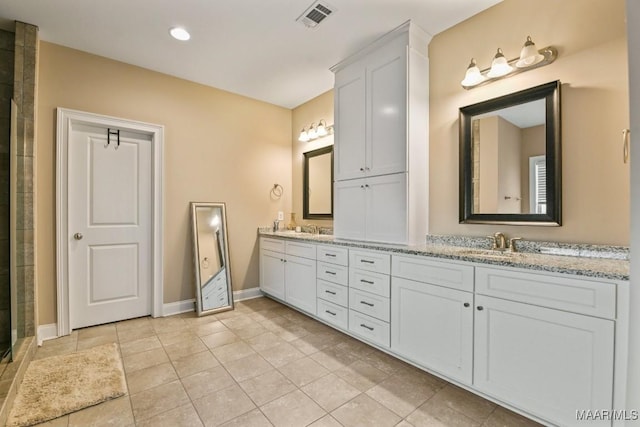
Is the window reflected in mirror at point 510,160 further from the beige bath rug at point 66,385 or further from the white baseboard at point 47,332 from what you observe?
the white baseboard at point 47,332

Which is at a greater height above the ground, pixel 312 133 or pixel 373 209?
pixel 312 133

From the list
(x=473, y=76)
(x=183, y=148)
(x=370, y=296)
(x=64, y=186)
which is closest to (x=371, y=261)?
(x=370, y=296)

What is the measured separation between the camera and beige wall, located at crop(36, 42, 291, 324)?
106 inches

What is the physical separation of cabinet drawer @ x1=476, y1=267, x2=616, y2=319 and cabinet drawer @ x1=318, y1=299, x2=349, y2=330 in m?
1.26

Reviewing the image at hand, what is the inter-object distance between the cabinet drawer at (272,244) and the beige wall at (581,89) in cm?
214

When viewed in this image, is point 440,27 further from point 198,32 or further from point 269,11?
point 198,32

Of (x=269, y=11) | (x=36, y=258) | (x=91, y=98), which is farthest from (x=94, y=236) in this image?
(x=269, y=11)

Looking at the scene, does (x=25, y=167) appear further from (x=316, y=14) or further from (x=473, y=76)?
(x=473, y=76)

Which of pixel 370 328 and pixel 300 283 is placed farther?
pixel 300 283

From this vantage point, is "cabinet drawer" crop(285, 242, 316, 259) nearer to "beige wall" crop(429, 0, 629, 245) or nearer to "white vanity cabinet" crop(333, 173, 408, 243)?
"white vanity cabinet" crop(333, 173, 408, 243)

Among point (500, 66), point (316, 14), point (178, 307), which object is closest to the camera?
point (500, 66)

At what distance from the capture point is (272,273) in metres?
3.73

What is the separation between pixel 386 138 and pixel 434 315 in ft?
5.01

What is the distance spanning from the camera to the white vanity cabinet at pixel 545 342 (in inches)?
53.5
